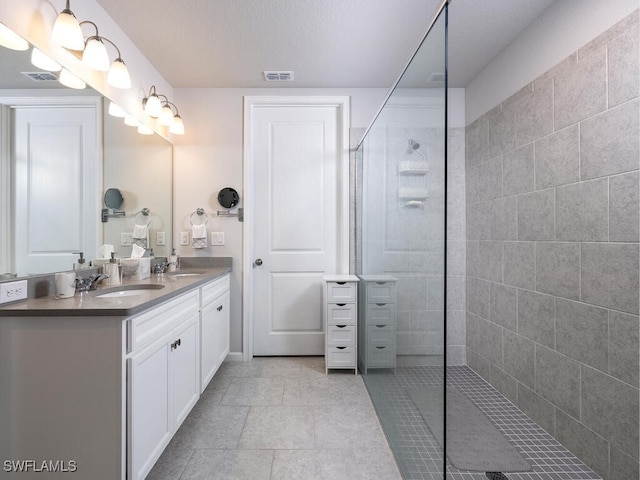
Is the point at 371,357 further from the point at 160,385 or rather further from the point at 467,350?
the point at 160,385

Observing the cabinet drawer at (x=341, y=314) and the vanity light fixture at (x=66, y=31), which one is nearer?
the vanity light fixture at (x=66, y=31)

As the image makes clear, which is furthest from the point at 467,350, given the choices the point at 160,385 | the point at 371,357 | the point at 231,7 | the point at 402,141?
the point at 231,7

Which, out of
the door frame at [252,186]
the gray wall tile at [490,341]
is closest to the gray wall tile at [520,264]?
the gray wall tile at [490,341]

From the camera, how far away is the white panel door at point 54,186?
144 cm

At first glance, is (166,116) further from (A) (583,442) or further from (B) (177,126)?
(A) (583,442)

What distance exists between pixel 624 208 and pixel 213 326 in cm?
239

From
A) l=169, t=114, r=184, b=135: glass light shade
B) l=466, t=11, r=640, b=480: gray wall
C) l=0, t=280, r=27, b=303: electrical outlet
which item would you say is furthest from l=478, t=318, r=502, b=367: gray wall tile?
l=169, t=114, r=184, b=135: glass light shade

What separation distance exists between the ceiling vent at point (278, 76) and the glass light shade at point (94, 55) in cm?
124

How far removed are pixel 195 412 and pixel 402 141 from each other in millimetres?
1980

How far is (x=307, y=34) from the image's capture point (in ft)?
7.27

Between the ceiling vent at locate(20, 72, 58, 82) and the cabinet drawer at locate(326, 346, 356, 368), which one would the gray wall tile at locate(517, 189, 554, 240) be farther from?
the ceiling vent at locate(20, 72, 58, 82)

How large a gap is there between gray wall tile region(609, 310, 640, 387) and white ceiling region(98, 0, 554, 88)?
5.75 feet

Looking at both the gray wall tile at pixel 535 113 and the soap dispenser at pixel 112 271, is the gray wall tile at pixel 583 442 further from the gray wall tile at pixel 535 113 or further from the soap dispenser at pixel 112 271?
the soap dispenser at pixel 112 271

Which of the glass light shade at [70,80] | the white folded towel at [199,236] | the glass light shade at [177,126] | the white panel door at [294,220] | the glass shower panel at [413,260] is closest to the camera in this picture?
the glass shower panel at [413,260]
